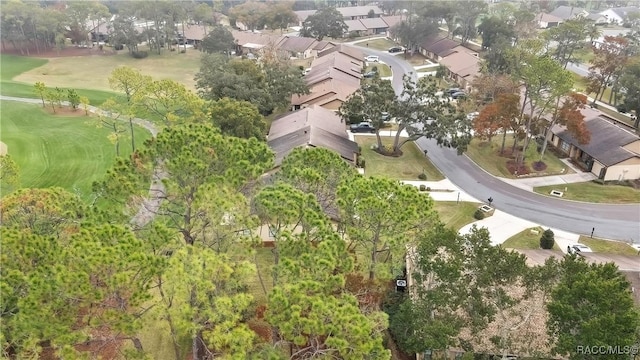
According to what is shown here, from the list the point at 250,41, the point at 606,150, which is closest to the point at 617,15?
the point at 250,41

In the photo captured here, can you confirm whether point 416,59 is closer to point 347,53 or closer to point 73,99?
point 347,53

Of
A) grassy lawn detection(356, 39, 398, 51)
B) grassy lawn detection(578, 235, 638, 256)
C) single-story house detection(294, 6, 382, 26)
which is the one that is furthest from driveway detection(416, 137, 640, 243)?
single-story house detection(294, 6, 382, 26)

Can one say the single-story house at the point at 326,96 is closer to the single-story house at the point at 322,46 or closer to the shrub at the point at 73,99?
the shrub at the point at 73,99

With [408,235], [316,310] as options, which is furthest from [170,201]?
[408,235]

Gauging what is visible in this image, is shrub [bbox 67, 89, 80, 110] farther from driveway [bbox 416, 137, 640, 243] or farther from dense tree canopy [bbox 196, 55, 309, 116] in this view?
driveway [bbox 416, 137, 640, 243]

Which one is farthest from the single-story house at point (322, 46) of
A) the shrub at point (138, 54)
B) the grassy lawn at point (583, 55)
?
the grassy lawn at point (583, 55)

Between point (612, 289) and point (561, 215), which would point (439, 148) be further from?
point (612, 289)

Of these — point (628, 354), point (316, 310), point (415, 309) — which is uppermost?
point (316, 310)
